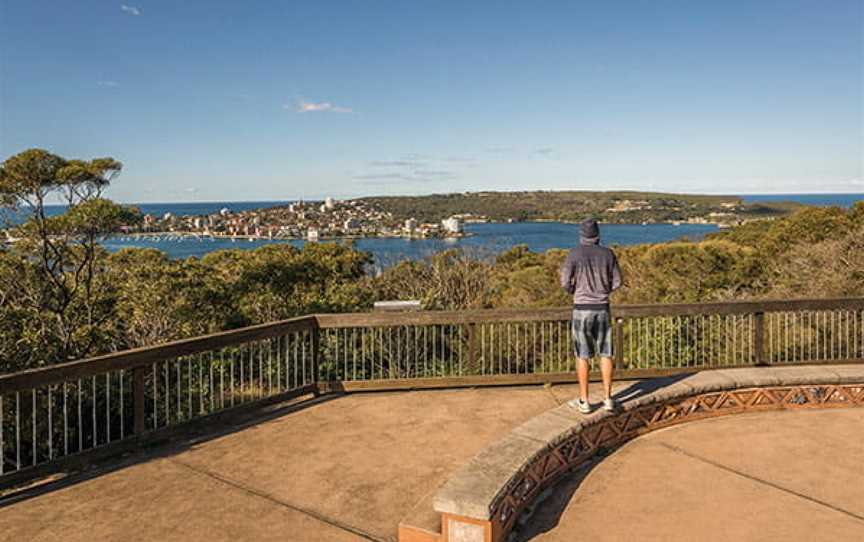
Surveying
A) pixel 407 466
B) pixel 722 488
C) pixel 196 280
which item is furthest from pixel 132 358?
pixel 196 280

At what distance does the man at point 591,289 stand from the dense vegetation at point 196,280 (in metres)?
7.72

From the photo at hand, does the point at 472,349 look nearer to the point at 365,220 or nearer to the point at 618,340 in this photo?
the point at 618,340

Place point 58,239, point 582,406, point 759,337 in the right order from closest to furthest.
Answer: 1. point 582,406
2. point 759,337
3. point 58,239

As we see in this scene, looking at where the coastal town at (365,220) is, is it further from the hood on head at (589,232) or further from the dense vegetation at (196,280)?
the hood on head at (589,232)

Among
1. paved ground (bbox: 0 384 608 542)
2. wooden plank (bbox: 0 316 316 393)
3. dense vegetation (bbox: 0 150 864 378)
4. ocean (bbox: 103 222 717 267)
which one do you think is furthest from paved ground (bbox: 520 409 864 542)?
ocean (bbox: 103 222 717 267)

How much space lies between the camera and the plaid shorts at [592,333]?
15.1 feet

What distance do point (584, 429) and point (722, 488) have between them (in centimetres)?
97

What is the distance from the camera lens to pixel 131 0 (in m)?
13.0

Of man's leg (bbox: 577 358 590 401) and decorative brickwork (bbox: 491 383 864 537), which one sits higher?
man's leg (bbox: 577 358 590 401)

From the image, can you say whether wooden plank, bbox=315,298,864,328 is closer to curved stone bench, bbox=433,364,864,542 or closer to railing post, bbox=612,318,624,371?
railing post, bbox=612,318,624,371

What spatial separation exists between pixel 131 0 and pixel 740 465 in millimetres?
15231

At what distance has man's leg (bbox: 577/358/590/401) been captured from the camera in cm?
444

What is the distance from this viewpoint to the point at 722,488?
12.3 ft

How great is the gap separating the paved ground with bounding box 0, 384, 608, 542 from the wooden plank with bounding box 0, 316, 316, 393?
77 centimetres
